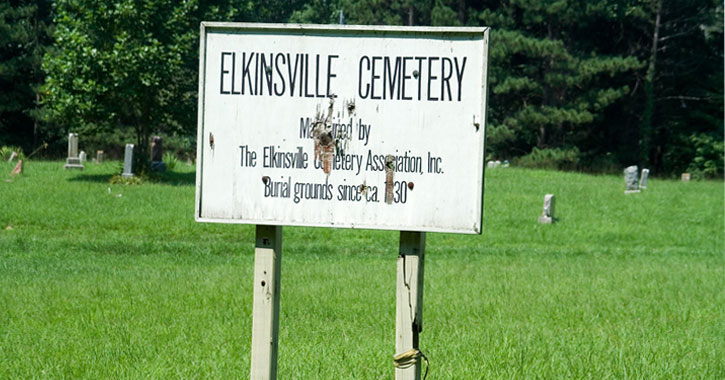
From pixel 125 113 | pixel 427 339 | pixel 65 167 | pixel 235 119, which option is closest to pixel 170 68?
pixel 125 113

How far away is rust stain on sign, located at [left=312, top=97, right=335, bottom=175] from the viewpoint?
4.39 m

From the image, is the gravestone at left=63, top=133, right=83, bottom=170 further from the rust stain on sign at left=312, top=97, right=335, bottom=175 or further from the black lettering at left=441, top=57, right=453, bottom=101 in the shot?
the black lettering at left=441, top=57, right=453, bottom=101

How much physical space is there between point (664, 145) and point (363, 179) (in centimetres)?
5325

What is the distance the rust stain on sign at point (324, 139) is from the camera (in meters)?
4.39

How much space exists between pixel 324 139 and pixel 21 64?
4569 centimetres

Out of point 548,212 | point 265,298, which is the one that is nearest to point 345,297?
point 265,298

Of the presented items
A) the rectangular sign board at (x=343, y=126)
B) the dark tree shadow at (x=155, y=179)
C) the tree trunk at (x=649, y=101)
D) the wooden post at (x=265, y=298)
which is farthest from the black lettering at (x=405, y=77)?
the tree trunk at (x=649, y=101)

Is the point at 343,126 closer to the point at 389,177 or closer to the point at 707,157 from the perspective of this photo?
the point at 389,177

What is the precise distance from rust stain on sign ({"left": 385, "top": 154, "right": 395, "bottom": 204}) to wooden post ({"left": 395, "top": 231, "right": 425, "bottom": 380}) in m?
0.21

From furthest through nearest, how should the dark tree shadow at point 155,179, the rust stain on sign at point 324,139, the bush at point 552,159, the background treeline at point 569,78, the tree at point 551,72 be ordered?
the bush at point 552,159
the background treeline at point 569,78
the tree at point 551,72
the dark tree shadow at point 155,179
the rust stain on sign at point 324,139

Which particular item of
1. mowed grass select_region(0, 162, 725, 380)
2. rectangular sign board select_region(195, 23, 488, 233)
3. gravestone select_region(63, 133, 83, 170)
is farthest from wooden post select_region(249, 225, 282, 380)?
gravestone select_region(63, 133, 83, 170)

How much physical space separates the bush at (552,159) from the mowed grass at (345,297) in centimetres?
2395

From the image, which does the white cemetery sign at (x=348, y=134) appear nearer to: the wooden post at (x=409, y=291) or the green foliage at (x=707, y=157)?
the wooden post at (x=409, y=291)

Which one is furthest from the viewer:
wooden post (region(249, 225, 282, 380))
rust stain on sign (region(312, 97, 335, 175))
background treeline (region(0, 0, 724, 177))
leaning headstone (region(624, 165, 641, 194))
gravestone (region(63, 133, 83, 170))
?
background treeline (region(0, 0, 724, 177))
